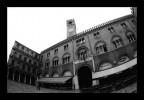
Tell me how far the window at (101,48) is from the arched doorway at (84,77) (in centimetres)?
403

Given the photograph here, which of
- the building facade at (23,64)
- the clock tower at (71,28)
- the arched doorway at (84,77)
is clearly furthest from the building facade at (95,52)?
the clock tower at (71,28)

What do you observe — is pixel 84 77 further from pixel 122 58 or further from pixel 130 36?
pixel 130 36

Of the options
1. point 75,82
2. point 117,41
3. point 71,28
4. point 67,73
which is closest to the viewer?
point 117,41

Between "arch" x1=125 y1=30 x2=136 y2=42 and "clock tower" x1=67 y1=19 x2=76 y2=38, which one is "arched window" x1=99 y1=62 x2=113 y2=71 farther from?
"clock tower" x1=67 y1=19 x2=76 y2=38

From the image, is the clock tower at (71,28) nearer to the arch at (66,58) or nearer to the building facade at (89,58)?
the building facade at (89,58)

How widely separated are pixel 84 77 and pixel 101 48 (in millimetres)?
6821

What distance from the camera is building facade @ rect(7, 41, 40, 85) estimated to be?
22.0 m

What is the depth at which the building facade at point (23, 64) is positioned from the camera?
22.0 meters

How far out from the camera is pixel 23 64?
2445cm

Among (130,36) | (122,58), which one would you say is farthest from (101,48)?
(130,36)

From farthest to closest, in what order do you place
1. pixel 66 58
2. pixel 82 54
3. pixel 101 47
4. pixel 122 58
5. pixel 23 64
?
pixel 23 64 → pixel 66 58 → pixel 82 54 → pixel 101 47 → pixel 122 58

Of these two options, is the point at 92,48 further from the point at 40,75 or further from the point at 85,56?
the point at 40,75

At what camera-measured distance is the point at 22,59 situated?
2467 centimetres

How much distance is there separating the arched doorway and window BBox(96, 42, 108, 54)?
13.2 ft
